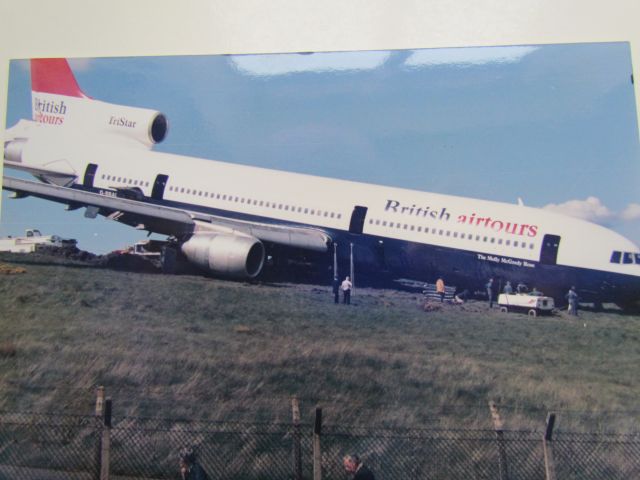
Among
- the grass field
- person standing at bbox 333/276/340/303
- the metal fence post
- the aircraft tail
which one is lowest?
the metal fence post

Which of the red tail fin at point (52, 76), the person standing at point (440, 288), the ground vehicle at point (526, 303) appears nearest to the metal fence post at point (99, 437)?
the red tail fin at point (52, 76)

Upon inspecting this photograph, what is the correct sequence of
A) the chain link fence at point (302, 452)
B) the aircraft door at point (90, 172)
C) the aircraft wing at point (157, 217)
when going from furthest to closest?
1. the aircraft door at point (90, 172)
2. the aircraft wing at point (157, 217)
3. the chain link fence at point (302, 452)

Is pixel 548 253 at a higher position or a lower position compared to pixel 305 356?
higher

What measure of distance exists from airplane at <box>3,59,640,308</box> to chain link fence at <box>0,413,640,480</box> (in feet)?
4.58

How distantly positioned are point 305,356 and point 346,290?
2.48 ft

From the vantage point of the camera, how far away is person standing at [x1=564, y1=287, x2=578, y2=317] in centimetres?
665

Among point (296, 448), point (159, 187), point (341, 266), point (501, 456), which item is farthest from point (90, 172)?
point (501, 456)

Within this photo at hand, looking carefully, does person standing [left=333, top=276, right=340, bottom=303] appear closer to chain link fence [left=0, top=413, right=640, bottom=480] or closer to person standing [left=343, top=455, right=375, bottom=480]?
chain link fence [left=0, top=413, right=640, bottom=480]

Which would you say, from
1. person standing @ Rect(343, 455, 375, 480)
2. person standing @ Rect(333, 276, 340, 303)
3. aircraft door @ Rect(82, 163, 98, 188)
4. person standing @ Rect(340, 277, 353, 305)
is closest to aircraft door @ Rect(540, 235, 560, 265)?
person standing @ Rect(340, 277, 353, 305)

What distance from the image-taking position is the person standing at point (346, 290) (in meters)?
6.78

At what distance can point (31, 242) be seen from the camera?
711 cm

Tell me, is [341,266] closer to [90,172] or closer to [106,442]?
[106,442]

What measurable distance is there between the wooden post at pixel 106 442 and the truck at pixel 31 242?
7.51ft

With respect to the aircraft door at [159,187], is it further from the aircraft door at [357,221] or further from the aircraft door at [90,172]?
the aircraft door at [357,221]
